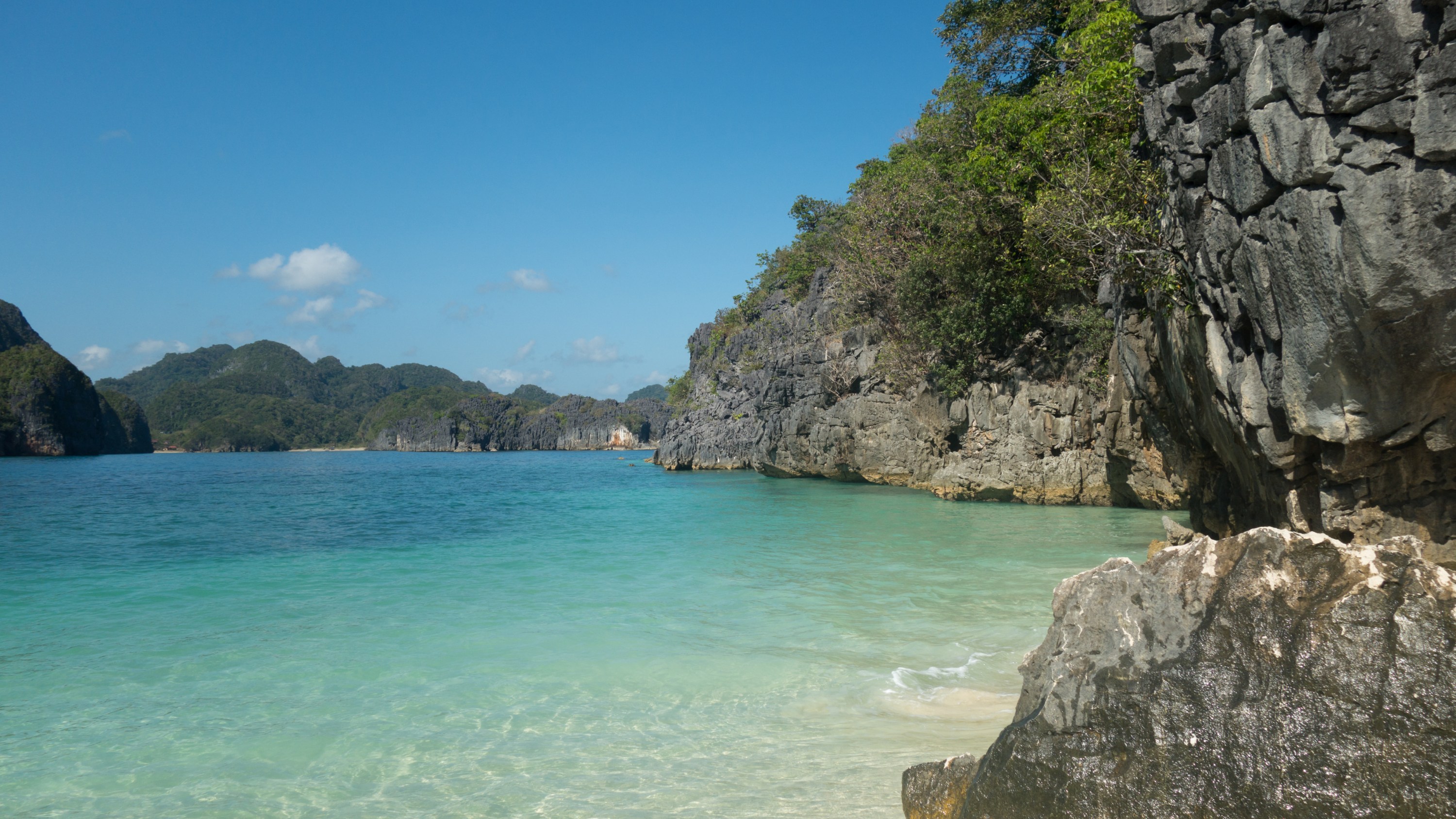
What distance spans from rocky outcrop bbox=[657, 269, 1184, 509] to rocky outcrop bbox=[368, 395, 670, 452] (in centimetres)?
7457

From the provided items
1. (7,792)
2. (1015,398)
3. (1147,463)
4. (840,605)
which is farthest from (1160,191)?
(7,792)

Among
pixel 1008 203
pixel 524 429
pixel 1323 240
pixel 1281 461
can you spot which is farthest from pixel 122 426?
pixel 1323 240

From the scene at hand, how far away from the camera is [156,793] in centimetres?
450

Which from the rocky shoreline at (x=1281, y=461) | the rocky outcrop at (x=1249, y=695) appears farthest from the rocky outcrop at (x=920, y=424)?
the rocky outcrop at (x=1249, y=695)

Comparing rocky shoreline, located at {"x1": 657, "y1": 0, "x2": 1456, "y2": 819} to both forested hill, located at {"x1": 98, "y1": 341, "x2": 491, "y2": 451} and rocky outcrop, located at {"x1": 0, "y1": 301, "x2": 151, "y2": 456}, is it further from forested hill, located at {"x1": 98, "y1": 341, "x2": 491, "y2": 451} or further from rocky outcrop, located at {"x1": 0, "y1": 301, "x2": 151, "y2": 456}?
forested hill, located at {"x1": 98, "y1": 341, "x2": 491, "y2": 451}

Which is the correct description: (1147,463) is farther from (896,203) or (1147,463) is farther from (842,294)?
(842,294)

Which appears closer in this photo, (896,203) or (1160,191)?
(1160,191)

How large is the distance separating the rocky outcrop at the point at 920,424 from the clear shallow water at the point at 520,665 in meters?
1.79

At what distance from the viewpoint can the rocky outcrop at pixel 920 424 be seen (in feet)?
55.5

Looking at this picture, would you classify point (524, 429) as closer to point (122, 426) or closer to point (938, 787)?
point (122, 426)

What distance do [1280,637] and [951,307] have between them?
18.1 m

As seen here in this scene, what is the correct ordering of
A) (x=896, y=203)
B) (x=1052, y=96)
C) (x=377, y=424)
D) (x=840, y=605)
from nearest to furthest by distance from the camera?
(x=840, y=605) → (x=1052, y=96) → (x=896, y=203) → (x=377, y=424)

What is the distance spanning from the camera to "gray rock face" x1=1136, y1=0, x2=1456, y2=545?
15.6ft

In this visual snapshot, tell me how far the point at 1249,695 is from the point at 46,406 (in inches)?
3994
